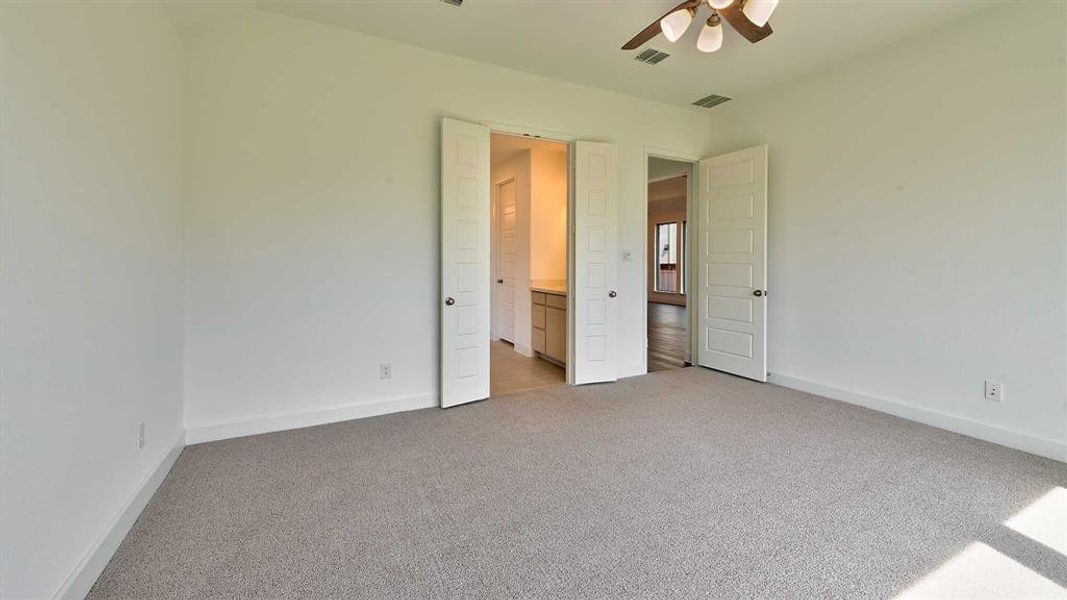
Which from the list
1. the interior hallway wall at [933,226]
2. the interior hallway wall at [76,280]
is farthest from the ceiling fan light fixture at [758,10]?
the interior hallway wall at [76,280]

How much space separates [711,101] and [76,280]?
5.09 metres

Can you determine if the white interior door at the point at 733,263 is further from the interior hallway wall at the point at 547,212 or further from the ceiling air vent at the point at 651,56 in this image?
the interior hallway wall at the point at 547,212

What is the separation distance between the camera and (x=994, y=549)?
177 centimetres

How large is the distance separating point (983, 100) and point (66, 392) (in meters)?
5.16

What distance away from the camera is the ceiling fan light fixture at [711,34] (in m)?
2.71

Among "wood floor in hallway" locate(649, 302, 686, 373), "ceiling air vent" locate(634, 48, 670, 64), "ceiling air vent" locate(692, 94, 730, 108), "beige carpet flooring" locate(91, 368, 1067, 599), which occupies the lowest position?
"beige carpet flooring" locate(91, 368, 1067, 599)

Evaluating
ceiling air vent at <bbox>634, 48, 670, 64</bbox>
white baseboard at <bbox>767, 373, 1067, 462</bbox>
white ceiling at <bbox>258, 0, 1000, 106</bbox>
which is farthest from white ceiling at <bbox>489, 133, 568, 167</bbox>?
white baseboard at <bbox>767, 373, 1067, 462</bbox>

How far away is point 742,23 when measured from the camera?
2.50m

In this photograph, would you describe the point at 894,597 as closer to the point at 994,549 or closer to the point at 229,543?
the point at 994,549

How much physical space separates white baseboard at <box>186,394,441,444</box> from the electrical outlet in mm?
3939

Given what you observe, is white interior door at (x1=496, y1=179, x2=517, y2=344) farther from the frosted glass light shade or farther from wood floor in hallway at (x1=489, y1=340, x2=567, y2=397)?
the frosted glass light shade

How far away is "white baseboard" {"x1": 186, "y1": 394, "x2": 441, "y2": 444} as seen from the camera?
284 centimetres

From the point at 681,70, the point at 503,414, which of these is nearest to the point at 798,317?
the point at 681,70

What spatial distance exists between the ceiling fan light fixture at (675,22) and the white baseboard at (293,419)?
10.0 feet
